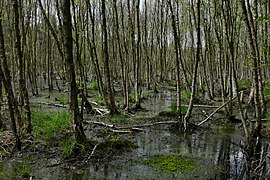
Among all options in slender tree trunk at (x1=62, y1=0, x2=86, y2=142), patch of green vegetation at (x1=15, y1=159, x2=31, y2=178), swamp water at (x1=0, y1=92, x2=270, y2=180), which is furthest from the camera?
slender tree trunk at (x1=62, y1=0, x2=86, y2=142)

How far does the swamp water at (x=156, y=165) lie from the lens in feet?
21.0

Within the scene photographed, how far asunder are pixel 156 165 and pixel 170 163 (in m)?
0.37

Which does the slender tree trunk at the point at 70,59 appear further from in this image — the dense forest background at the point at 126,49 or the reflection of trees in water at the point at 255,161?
the reflection of trees in water at the point at 255,161

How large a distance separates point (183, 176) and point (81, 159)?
2.25m

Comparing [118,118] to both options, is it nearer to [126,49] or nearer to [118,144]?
[118,144]

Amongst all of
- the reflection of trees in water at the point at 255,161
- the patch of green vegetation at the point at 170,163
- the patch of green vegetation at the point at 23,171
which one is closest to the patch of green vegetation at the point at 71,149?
the patch of green vegetation at the point at 23,171

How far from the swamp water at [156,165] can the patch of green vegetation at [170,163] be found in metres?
0.07

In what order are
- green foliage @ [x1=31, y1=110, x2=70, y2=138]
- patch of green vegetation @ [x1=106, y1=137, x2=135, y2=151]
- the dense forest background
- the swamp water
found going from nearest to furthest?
the swamp water
the dense forest background
patch of green vegetation @ [x1=106, y1=137, x2=135, y2=151]
green foliage @ [x1=31, y1=110, x2=70, y2=138]

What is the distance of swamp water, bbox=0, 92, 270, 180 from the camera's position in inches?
252

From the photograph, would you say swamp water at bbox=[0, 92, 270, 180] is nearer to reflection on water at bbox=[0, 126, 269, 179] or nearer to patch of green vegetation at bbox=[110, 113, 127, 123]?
reflection on water at bbox=[0, 126, 269, 179]

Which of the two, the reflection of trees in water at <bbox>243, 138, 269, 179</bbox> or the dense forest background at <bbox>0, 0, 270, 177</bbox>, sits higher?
the dense forest background at <bbox>0, 0, 270, 177</bbox>

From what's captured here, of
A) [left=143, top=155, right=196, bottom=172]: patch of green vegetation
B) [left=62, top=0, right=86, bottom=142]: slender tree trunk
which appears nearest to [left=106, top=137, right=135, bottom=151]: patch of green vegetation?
[left=143, top=155, right=196, bottom=172]: patch of green vegetation

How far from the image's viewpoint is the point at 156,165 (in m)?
7.06

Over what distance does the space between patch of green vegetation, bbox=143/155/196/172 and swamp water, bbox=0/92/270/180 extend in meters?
0.07
